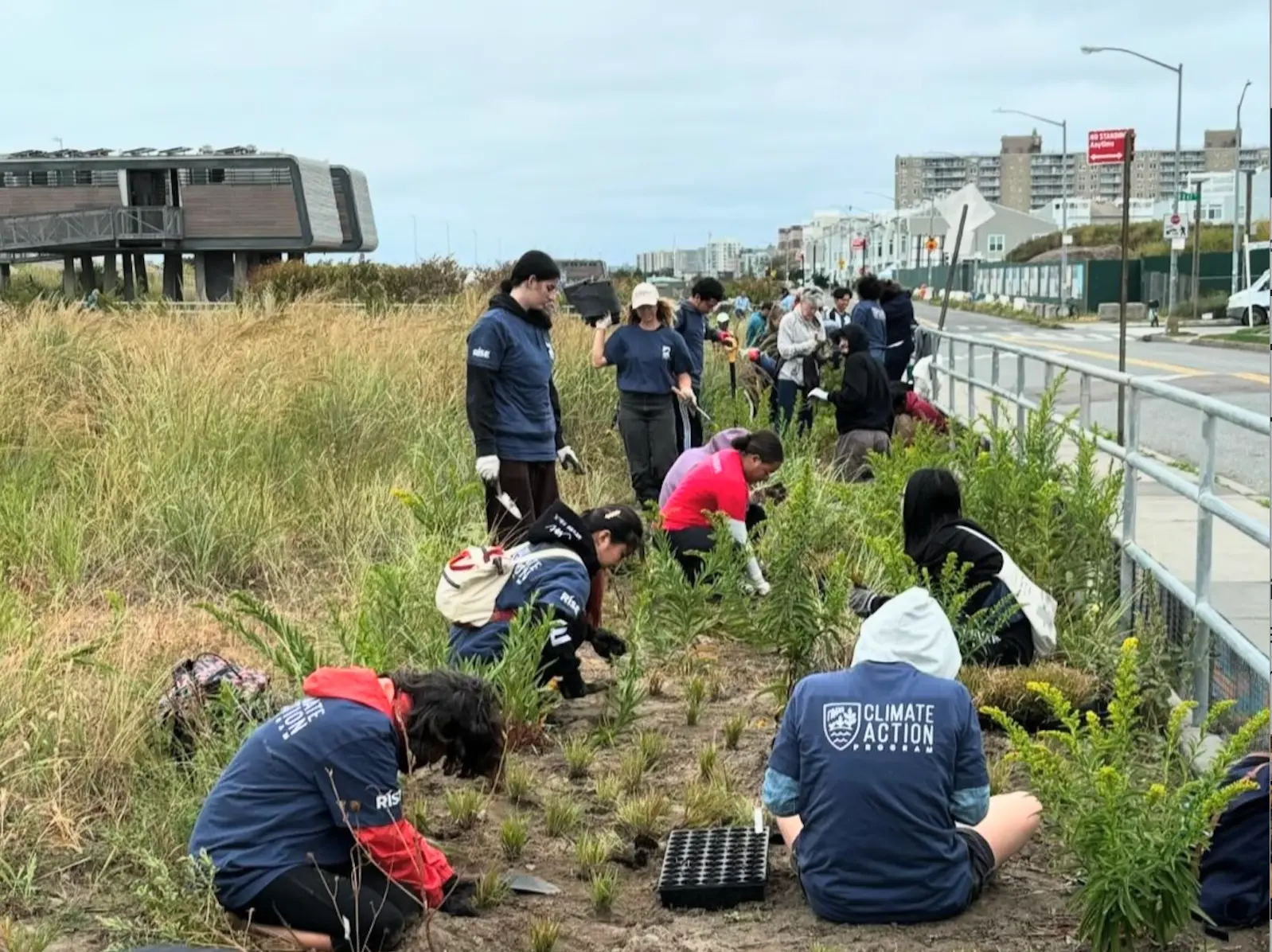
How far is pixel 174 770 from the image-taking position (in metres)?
4.48

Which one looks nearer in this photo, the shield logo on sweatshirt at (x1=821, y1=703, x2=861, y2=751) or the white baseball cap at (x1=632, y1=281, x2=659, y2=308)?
the shield logo on sweatshirt at (x1=821, y1=703, x2=861, y2=751)

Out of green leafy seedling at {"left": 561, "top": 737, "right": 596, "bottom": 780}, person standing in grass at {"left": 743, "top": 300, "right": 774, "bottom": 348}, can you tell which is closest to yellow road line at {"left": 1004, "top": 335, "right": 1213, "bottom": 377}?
person standing in grass at {"left": 743, "top": 300, "right": 774, "bottom": 348}

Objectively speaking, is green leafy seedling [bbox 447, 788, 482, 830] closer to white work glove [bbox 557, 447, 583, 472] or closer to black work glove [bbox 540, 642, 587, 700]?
black work glove [bbox 540, 642, 587, 700]

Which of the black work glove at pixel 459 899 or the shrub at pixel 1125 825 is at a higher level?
the shrub at pixel 1125 825

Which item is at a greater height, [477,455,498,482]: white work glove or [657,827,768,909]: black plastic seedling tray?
[477,455,498,482]: white work glove

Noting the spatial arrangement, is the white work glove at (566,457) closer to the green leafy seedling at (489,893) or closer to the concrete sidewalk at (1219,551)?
the concrete sidewalk at (1219,551)

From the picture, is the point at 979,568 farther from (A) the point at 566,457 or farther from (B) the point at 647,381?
(B) the point at 647,381

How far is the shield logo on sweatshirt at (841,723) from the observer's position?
12.4ft

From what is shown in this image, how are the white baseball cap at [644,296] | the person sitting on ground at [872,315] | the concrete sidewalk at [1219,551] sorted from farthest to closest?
1. the person sitting on ground at [872,315]
2. the white baseball cap at [644,296]
3. the concrete sidewalk at [1219,551]

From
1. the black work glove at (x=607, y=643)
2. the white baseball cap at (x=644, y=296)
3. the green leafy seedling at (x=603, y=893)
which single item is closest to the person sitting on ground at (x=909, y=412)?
the white baseball cap at (x=644, y=296)

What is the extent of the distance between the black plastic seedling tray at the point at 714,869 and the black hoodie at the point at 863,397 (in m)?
6.33

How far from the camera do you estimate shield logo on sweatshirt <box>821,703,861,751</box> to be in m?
3.77

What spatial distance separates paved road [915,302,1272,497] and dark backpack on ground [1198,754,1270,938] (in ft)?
4.77

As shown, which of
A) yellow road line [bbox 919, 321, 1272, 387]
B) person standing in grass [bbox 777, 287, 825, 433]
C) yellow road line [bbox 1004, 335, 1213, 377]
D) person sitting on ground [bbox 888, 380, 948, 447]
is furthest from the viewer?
yellow road line [bbox 1004, 335, 1213, 377]
